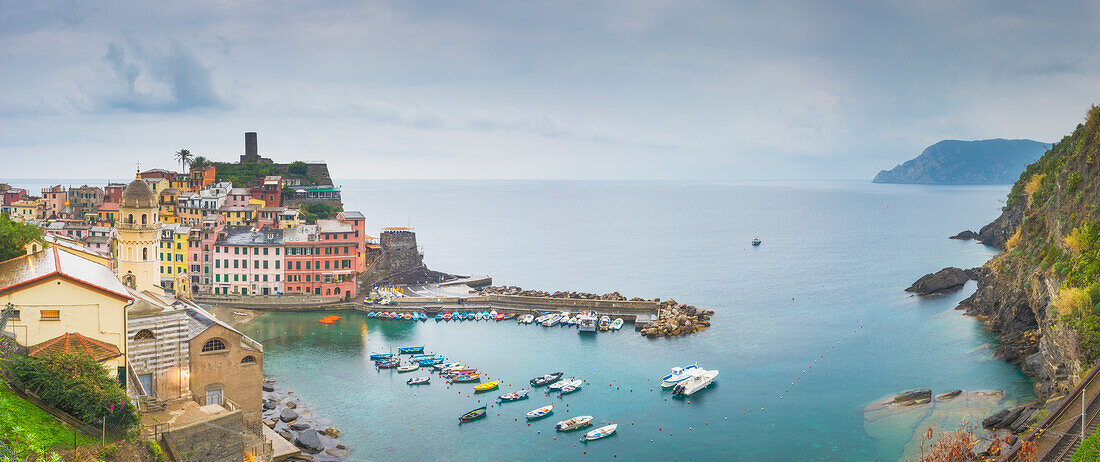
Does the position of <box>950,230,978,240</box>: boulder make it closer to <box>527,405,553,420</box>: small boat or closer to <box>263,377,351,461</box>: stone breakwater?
<box>527,405,553,420</box>: small boat

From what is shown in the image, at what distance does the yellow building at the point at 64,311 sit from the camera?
99.2ft

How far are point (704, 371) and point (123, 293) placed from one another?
125 feet

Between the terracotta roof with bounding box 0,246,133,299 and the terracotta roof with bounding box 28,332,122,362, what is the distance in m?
2.07

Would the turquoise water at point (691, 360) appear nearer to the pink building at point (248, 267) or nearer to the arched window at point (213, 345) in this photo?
the pink building at point (248, 267)

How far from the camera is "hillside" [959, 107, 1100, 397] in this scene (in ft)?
135

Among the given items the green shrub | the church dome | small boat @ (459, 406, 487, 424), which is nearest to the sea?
small boat @ (459, 406, 487, 424)

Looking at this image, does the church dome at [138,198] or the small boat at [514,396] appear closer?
the church dome at [138,198]

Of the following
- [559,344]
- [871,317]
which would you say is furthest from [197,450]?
[871,317]

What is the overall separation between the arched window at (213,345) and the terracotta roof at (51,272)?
4934 mm

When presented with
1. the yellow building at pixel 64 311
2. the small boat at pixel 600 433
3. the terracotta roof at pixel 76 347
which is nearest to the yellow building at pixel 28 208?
the yellow building at pixel 64 311

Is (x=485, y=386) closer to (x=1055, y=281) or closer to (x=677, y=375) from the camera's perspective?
(x=677, y=375)

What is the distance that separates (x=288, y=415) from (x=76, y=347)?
699 inches

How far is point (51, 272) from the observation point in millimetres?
30734

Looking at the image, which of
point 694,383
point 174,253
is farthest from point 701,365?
point 174,253
